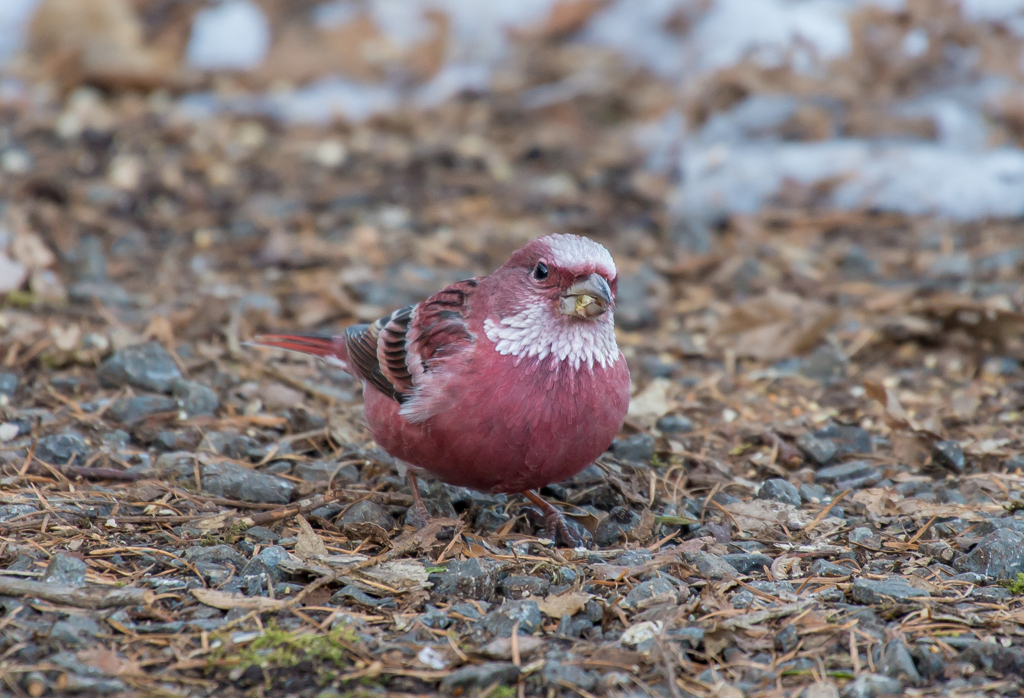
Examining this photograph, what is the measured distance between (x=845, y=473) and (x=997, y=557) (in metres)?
0.99

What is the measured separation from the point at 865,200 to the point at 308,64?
5.13m

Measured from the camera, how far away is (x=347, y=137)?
8.88m

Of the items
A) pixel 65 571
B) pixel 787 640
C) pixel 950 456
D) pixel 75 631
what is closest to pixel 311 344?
pixel 65 571

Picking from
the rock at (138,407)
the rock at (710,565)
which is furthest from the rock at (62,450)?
the rock at (710,565)

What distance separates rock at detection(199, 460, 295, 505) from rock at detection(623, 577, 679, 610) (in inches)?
61.7

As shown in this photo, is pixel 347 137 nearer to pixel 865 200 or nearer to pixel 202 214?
pixel 202 214

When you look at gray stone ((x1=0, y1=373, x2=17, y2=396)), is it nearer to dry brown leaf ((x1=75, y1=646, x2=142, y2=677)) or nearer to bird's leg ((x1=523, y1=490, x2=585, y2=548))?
dry brown leaf ((x1=75, y1=646, x2=142, y2=677))

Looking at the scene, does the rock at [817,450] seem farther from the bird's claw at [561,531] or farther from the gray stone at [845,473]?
the bird's claw at [561,531]

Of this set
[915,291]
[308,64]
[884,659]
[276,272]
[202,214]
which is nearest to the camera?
[884,659]

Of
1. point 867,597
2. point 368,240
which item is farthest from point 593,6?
point 867,597

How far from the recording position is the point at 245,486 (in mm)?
4348

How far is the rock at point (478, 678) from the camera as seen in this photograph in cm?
308

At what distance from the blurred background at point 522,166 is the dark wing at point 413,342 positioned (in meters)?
1.32

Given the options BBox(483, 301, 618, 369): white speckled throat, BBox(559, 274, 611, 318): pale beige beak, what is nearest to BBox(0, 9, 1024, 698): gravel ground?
BBox(483, 301, 618, 369): white speckled throat
